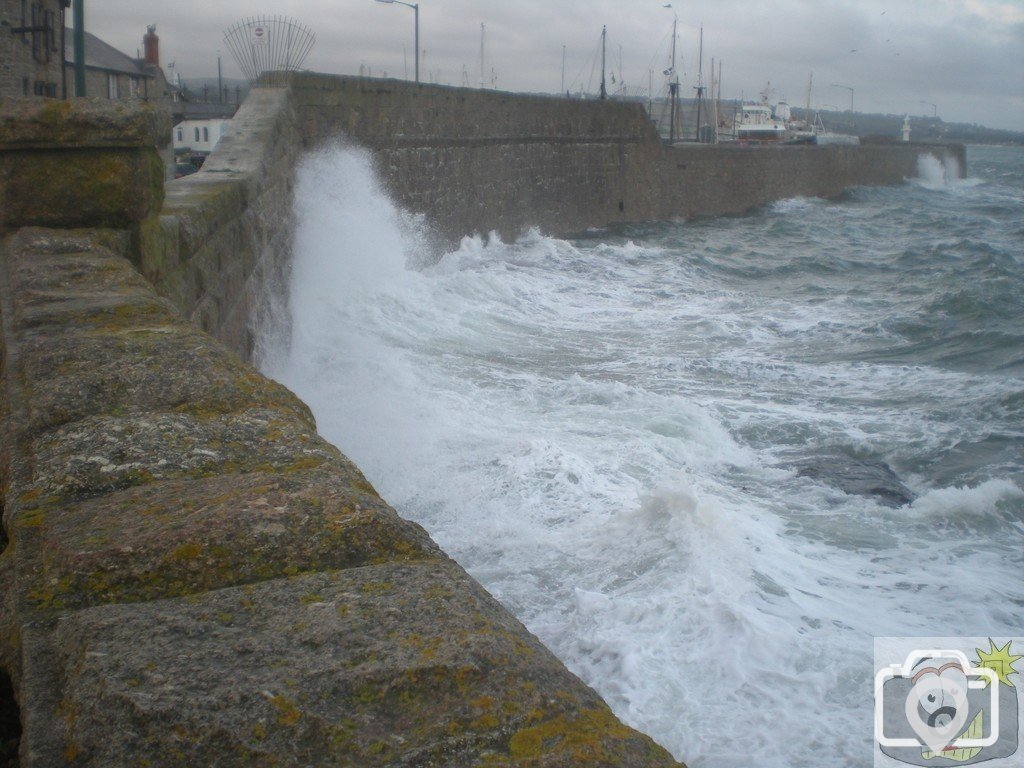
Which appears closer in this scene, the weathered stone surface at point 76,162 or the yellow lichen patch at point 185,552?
the yellow lichen patch at point 185,552

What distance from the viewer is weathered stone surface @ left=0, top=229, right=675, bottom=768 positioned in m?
1.28

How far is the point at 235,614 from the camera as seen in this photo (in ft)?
4.96

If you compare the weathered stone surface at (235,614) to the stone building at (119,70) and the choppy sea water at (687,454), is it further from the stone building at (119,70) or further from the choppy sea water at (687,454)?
the stone building at (119,70)

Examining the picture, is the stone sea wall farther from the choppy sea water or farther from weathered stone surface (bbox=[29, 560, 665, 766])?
the choppy sea water

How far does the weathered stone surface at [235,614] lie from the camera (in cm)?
128

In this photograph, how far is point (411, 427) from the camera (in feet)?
22.3

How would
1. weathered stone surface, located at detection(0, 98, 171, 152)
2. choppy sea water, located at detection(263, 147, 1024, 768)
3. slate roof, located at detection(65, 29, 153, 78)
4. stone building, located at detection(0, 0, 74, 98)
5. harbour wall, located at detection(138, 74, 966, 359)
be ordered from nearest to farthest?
weathered stone surface, located at detection(0, 98, 171, 152), choppy sea water, located at detection(263, 147, 1024, 768), harbour wall, located at detection(138, 74, 966, 359), stone building, located at detection(0, 0, 74, 98), slate roof, located at detection(65, 29, 153, 78)

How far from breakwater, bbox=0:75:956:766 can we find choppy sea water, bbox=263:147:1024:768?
2.14 metres

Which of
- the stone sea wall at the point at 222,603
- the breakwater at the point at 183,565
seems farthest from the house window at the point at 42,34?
the stone sea wall at the point at 222,603

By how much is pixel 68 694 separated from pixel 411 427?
5484 millimetres

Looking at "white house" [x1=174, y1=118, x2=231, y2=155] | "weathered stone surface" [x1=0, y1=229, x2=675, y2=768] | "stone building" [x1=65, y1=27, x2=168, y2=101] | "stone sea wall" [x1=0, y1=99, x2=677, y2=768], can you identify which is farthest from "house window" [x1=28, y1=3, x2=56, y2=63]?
"weathered stone surface" [x1=0, y1=229, x2=675, y2=768]

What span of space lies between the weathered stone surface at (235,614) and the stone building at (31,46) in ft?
77.1

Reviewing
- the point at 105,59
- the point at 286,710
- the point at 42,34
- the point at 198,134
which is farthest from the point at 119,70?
the point at 286,710

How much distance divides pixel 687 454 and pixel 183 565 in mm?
5449
